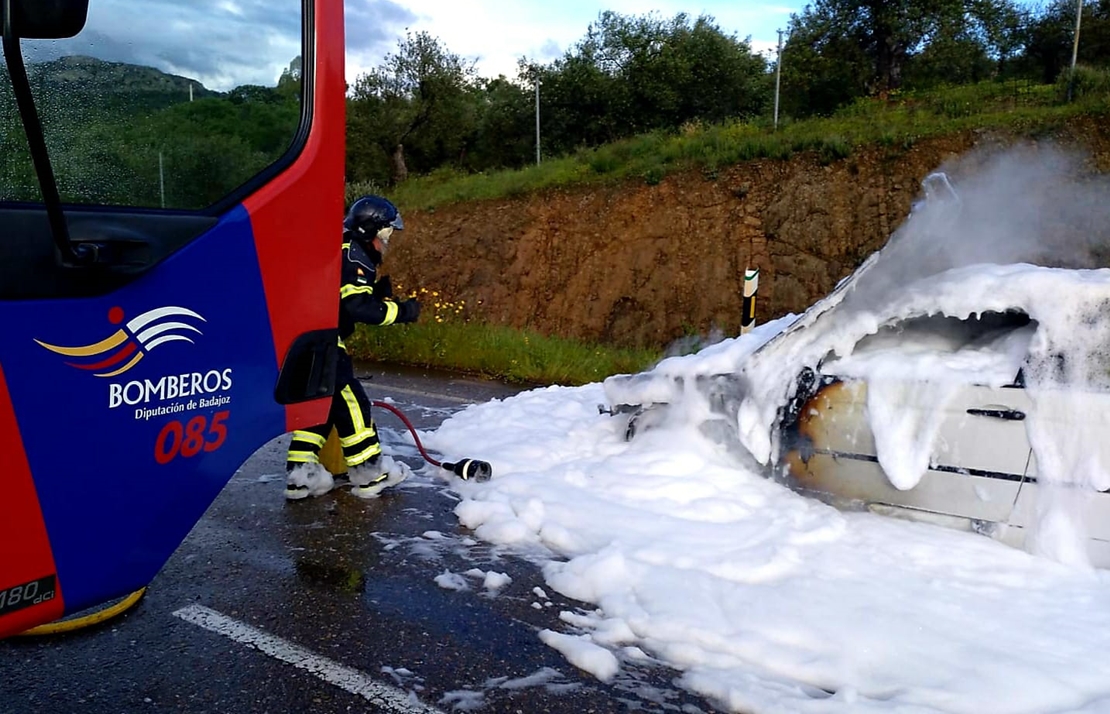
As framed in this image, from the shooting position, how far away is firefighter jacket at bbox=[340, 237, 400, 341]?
5.20m

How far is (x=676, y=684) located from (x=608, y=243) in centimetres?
1461

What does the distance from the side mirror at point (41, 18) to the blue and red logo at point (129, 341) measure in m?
0.68

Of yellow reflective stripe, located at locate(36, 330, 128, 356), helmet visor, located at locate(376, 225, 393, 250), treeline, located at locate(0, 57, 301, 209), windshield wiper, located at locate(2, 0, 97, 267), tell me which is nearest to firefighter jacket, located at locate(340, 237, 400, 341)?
helmet visor, located at locate(376, 225, 393, 250)

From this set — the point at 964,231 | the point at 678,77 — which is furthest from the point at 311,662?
the point at 678,77

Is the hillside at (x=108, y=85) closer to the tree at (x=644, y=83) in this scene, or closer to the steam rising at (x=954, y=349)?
the steam rising at (x=954, y=349)

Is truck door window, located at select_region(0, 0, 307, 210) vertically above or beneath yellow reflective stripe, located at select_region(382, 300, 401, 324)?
above

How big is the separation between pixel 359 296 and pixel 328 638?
7.35ft

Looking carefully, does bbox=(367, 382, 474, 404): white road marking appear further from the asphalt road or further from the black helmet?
the asphalt road

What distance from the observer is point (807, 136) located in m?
16.1

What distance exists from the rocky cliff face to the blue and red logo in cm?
1394

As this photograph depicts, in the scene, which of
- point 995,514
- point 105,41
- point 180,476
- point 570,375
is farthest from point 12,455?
point 570,375

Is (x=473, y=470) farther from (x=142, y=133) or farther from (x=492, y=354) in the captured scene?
(x=492, y=354)

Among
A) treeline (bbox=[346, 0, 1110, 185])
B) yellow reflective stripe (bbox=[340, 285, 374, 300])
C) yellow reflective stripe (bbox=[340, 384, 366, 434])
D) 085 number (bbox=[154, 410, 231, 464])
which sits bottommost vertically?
yellow reflective stripe (bbox=[340, 384, 366, 434])

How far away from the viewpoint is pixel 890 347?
4707mm
